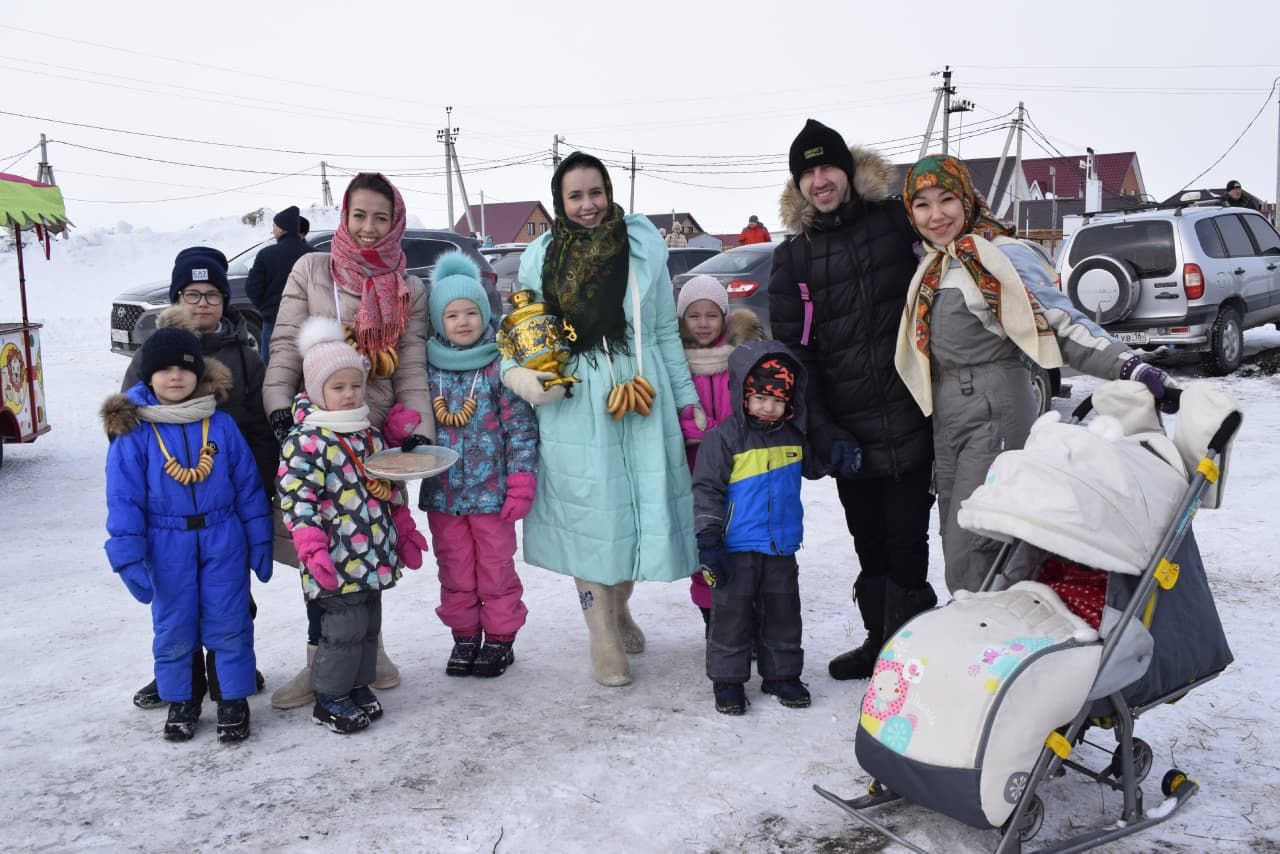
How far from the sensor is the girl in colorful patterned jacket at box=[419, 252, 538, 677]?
3951 millimetres

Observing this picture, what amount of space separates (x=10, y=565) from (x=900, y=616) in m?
5.03

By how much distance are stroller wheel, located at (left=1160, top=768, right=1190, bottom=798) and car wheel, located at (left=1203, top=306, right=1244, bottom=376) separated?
31.1 feet

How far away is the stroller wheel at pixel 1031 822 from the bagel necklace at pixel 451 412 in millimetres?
2393

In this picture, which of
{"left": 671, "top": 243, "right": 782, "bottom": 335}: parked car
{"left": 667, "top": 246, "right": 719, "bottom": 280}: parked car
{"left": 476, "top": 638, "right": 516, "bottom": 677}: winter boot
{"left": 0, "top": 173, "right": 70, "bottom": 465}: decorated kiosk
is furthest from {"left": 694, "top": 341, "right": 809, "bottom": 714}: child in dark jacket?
{"left": 667, "top": 246, "right": 719, "bottom": 280}: parked car

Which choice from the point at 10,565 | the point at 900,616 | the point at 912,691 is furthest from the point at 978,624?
the point at 10,565

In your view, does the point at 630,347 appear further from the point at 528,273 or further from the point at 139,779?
the point at 139,779

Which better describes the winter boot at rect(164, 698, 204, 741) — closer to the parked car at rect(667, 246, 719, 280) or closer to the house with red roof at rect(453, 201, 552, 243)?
the parked car at rect(667, 246, 719, 280)

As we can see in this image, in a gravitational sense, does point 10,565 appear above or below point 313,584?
below

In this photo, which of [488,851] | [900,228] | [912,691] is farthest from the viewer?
[900,228]

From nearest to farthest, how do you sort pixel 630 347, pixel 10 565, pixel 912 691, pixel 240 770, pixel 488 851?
pixel 912 691
pixel 488 851
pixel 240 770
pixel 630 347
pixel 10 565

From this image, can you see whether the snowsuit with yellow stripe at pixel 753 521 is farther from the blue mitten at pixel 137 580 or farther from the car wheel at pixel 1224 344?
the car wheel at pixel 1224 344

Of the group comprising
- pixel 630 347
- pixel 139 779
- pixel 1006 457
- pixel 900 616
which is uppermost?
pixel 630 347

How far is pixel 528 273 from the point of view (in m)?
4.04

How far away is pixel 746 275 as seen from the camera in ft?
38.6
